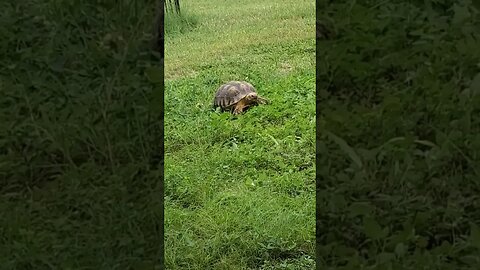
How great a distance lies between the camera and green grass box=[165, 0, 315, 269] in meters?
1.92

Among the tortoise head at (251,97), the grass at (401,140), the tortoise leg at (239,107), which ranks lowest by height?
the tortoise leg at (239,107)

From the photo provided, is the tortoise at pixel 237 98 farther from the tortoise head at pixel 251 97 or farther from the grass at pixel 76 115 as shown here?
the grass at pixel 76 115

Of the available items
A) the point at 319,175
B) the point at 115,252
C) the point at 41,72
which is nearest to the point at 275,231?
the point at 319,175

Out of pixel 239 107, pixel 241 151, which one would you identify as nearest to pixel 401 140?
pixel 241 151

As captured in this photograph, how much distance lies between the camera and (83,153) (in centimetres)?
205

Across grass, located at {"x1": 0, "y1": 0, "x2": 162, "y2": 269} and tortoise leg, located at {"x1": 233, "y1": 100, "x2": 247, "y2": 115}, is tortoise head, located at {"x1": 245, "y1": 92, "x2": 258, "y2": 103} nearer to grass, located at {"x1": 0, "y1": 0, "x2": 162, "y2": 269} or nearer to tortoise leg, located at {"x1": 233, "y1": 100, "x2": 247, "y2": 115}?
tortoise leg, located at {"x1": 233, "y1": 100, "x2": 247, "y2": 115}

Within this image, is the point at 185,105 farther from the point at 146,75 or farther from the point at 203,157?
the point at 146,75

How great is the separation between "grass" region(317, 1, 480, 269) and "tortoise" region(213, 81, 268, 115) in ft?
2.97

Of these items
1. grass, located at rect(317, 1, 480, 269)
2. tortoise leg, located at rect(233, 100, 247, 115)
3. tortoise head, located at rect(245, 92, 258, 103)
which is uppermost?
grass, located at rect(317, 1, 480, 269)

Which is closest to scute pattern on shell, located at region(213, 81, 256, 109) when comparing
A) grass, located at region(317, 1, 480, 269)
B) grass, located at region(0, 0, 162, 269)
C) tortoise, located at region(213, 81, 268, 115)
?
tortoise, located at region(213, 81, 268, 115)

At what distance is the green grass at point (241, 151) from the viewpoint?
192 centimetres

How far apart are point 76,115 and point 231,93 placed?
1.26 meters

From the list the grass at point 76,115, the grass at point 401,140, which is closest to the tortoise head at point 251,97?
the grass at point 401,140

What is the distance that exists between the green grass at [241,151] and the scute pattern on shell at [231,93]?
7cm
